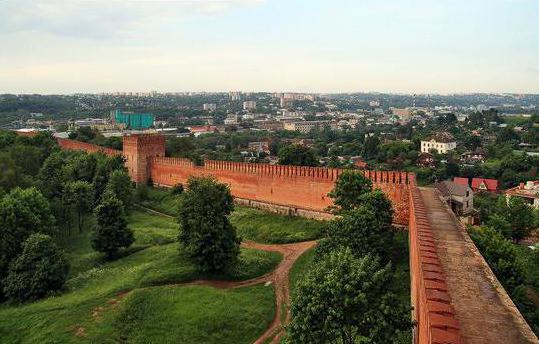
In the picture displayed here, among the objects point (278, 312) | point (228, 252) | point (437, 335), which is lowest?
point (278, 312)

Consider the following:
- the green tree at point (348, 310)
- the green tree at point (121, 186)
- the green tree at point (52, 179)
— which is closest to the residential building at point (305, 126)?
the green tree at point (52, 179)

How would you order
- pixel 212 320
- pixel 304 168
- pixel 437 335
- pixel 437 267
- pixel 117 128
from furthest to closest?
pixel 117 128
pixel 304 168
pixel 212 320
pixel 437 267
pixel 437 335

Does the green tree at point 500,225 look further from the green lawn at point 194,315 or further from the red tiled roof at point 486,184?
the red tiled roof at point 486,184

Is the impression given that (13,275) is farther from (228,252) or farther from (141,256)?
(228,252)

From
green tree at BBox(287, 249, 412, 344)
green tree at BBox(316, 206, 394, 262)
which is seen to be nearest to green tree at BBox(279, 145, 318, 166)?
green tree at BBox(316, 206, 394, 262)

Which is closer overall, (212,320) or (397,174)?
(212,320)

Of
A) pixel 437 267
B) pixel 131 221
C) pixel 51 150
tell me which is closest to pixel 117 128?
pixel 51 150

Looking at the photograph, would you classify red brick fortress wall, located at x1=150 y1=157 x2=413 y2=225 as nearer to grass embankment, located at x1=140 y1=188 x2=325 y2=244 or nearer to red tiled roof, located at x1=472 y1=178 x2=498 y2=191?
grass embankment, located at x1=140 y1=188 x2=325 y2=244
